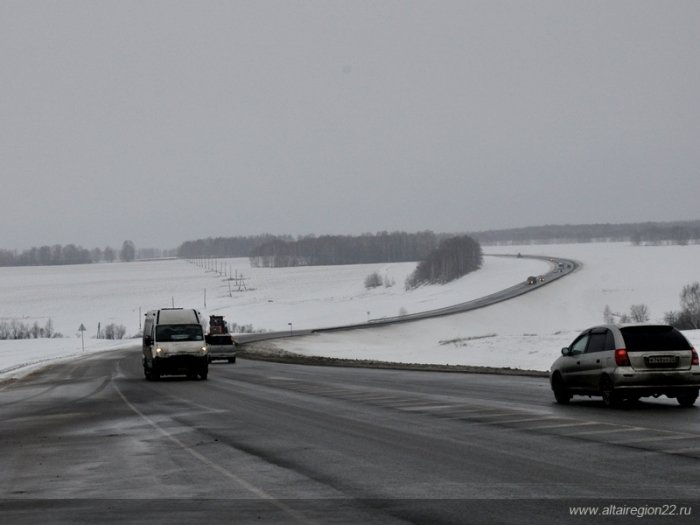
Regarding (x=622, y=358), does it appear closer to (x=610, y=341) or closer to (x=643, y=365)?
(x=643, y=365)

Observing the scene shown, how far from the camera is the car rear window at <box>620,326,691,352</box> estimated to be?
20859 millimetres

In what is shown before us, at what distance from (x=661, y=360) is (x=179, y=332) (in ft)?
74.2

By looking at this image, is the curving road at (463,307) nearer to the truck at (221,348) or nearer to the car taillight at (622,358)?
the truck at (221,348)

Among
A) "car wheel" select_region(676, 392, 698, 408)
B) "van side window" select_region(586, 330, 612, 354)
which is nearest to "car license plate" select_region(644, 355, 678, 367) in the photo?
"car wheel" select_region(676, 392, 698, 408)

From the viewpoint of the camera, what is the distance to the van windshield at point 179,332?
3900 centimetres

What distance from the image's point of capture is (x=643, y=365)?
67.9 feet

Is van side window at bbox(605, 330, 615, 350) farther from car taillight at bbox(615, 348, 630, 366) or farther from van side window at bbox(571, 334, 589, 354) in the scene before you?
van side window at bbox(571, 334, 589, 354)

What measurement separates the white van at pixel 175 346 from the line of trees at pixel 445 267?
140185 mm

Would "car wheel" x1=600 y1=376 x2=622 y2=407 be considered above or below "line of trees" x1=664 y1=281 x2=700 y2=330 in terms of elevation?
below

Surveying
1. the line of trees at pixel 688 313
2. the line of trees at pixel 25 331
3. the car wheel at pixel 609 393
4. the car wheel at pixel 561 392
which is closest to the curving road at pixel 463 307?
the line of trees at pixel 688 313

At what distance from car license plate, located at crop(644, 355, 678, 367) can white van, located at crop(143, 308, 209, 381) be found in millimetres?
21492

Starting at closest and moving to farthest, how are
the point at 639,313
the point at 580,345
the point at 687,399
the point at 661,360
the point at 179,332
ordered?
the point at 661,360 → the point at 687,399 → the point at 580,345 → the point at 179,332 → the point at 639,313

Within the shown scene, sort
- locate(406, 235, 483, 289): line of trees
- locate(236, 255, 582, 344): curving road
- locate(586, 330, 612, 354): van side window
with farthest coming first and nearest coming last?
locate(406, 235, 483, 289): line of trees < locate(236, 255, 582, 344): curving road < locate(586, 330, 612, 354): van side window

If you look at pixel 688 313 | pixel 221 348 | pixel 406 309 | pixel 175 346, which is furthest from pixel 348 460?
pixel 406 309
